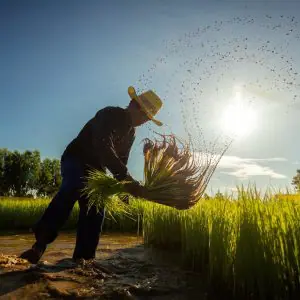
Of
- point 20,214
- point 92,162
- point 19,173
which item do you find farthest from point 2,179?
point 92,162

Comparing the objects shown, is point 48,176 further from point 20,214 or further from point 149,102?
point 149,102

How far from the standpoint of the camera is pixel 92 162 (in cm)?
396

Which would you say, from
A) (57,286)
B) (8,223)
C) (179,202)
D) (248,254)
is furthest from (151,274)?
(8,223)

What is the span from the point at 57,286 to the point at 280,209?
185cm

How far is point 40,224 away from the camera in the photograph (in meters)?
3.69

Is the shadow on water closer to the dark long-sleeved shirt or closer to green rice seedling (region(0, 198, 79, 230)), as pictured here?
the dark long-sleeved shirt

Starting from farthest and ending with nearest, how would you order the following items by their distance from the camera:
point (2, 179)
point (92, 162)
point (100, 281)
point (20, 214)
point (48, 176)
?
1. point (48, 176)
2. point (2, 179)
3. point (20, 214)
4. point (92, 162)
5. point (100, 281)

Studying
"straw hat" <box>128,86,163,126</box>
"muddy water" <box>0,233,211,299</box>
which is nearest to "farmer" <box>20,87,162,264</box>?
"straw hat" <box>128,86,163,126</box>

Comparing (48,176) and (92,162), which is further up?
(48,176)

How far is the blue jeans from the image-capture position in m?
3.70

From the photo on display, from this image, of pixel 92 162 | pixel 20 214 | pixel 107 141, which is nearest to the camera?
pixel 107 141

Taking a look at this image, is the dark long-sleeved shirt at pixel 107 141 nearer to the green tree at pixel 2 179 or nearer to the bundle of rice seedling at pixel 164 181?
the bundle of rice seedling at pixel 164 181

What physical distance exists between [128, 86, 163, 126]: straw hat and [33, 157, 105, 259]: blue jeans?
88 cm

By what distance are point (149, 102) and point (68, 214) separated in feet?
4.58
